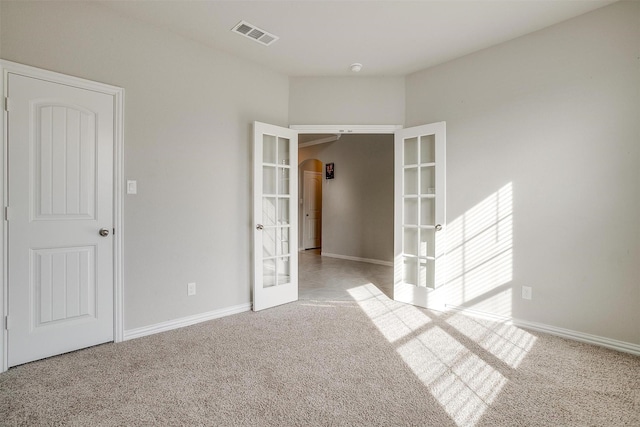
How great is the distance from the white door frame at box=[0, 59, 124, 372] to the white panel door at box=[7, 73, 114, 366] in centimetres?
3

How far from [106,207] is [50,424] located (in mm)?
1524

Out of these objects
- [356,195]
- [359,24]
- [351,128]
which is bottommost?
[356,195]

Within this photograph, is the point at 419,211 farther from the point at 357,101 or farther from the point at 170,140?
the point at 170,140

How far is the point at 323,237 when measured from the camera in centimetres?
763

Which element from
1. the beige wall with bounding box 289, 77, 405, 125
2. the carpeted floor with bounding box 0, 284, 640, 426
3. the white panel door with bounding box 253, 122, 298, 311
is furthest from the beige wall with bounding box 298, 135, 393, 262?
the carpeted floor with bounding box 0, 284, 640, 426

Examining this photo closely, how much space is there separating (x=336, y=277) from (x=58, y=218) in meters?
3.72

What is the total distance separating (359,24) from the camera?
2.81 m

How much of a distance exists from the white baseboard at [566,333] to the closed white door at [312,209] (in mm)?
5562

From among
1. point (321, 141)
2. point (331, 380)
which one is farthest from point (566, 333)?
point (321, 141)

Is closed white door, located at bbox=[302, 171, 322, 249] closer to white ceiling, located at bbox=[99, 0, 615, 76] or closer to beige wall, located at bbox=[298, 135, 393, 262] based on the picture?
beige wall, located at bbox=[298, 135, 393, 262]

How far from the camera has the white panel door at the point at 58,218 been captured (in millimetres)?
2238

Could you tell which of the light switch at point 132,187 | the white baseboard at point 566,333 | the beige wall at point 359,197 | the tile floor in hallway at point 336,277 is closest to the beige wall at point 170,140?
the light switch at point 132,187

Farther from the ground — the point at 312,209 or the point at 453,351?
the point at 312,209

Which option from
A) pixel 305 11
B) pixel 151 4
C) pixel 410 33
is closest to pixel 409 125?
pixel 410 33
